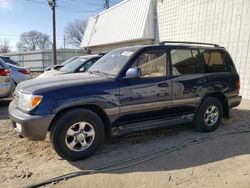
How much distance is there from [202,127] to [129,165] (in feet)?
7.75

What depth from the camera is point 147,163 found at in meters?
4.43

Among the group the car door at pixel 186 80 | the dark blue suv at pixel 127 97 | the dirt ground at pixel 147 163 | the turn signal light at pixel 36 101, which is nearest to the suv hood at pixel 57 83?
the dark blue suv at pixel 127 97

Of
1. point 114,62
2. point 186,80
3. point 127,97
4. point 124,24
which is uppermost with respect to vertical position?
point 124,24

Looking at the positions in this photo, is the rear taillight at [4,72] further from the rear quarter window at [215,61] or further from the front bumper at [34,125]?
the rear quarter window at [215,61]

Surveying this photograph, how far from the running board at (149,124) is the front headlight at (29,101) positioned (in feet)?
4.55

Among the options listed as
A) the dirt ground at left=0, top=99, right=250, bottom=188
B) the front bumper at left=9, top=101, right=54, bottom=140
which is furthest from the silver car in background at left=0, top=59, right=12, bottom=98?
the front bumper at left=9, top=101, right=54, bottom=140

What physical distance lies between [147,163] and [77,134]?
1.21 metres

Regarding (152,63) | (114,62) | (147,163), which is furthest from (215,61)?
(147,163)

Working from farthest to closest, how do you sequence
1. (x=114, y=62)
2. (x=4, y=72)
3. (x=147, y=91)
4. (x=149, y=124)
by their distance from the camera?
(x=4, y=72) → (x=114, y=62) → (x=149, y=124) → (x=147, y=91)

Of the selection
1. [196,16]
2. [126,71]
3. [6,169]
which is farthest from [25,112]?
[196,16]

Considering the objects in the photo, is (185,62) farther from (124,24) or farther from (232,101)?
(124,24)

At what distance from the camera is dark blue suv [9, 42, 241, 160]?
429cm

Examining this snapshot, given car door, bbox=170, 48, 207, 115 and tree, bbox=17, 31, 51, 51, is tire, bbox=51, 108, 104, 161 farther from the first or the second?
tree, bbox=17, 31, 51, 51

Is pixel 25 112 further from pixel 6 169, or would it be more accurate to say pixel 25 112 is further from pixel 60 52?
pixel 60 52
